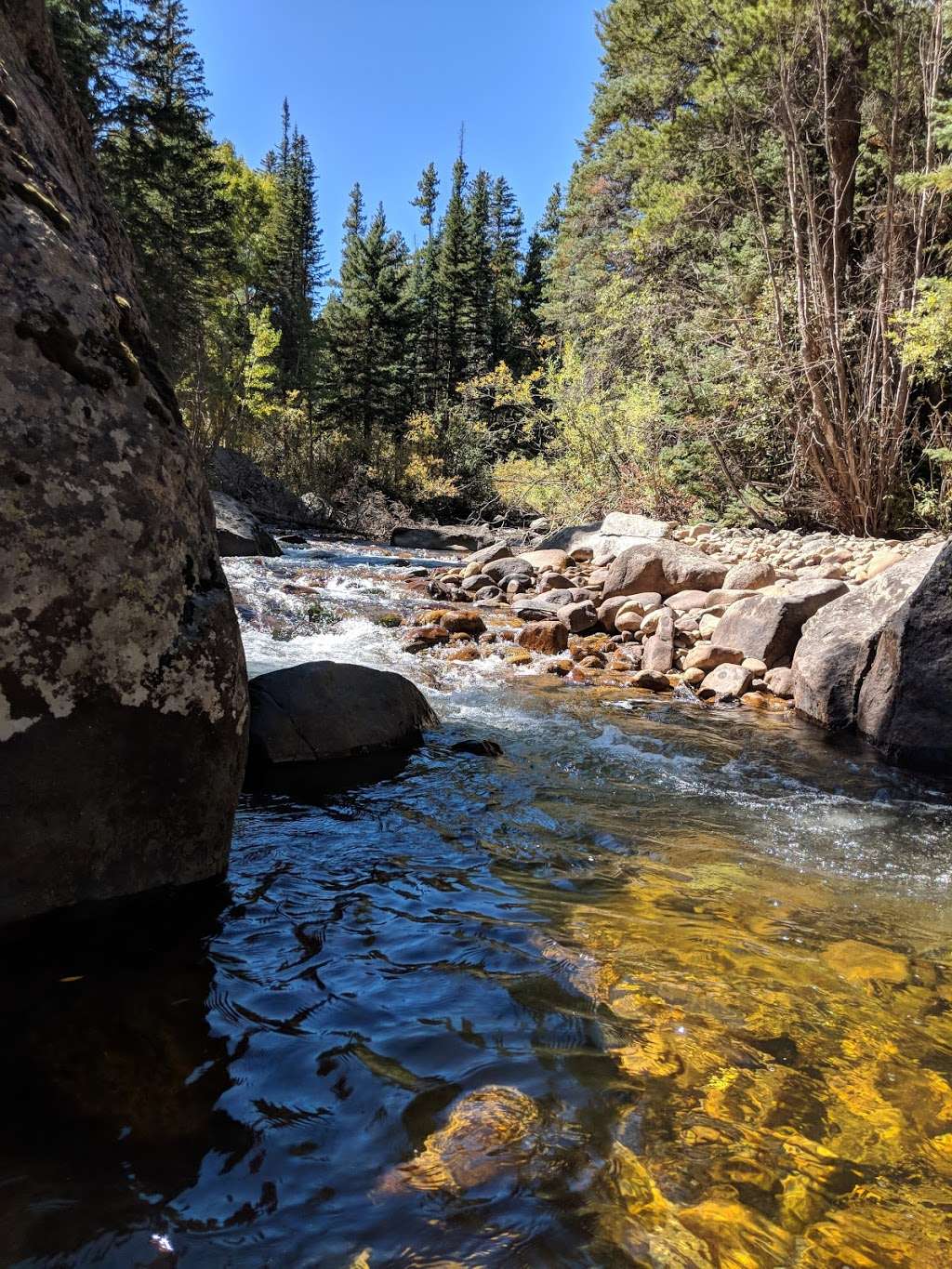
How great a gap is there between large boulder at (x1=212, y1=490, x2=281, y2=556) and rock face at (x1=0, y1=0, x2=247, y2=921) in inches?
456

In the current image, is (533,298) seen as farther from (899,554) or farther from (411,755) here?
(411,755)

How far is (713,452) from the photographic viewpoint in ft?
43.2

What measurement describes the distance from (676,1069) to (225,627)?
6.34 ft

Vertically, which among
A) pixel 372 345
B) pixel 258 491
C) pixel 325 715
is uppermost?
pixel 372 345

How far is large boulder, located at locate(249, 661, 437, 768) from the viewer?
15.1 feet

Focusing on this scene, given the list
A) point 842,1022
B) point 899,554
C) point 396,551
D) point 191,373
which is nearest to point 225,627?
point 842,1022

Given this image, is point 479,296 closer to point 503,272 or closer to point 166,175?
point 503,272

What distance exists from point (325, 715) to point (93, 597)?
8.51 feet

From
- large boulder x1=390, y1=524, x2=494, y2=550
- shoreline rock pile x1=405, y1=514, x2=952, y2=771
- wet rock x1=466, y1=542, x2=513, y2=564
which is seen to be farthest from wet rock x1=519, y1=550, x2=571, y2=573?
large boulder x1=390, y1=524, x2=494, y2=550

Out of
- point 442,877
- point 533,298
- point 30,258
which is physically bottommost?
point 442,877

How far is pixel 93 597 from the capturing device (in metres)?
2.29

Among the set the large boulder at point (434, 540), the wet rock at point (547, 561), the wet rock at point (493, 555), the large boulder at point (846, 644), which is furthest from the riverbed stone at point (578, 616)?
the large boulder at point (434, 540)

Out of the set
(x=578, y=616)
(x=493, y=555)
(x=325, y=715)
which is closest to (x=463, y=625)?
(x=578, y=616)

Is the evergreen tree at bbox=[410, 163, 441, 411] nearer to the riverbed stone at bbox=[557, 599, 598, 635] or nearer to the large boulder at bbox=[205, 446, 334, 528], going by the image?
the large boulder at bbox=[205, 446, 334, 528]
